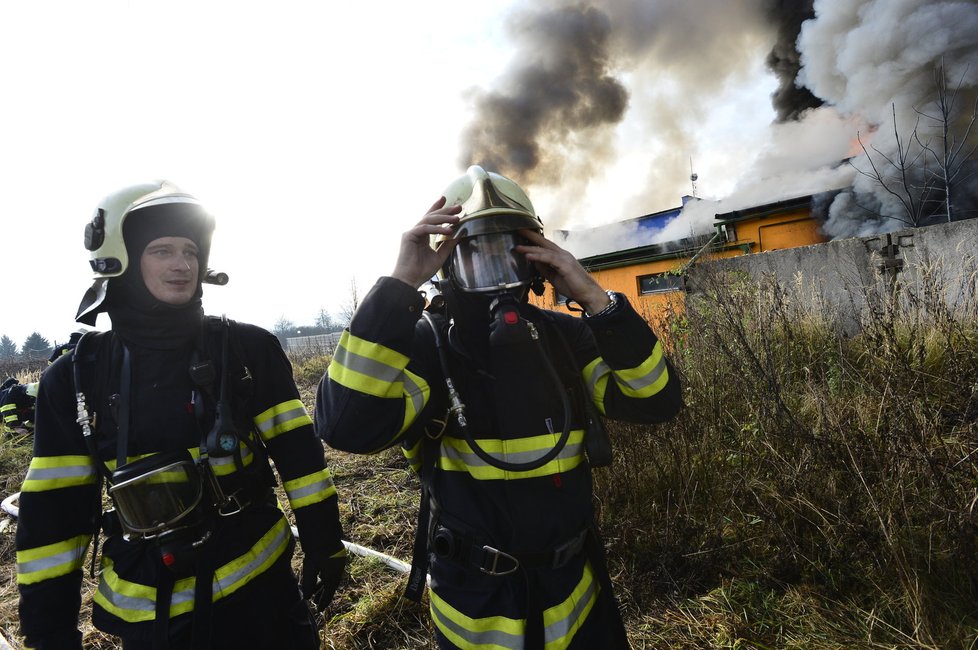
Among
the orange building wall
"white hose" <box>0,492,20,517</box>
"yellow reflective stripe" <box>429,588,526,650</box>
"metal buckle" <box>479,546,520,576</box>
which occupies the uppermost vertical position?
the orange building wall

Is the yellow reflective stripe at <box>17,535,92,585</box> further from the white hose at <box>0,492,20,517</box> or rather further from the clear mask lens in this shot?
the white hose at <box>0,492,20,517</box>

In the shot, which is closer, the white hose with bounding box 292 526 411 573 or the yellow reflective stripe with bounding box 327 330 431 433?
the yellow reflective stripe with bounding box 327 330 431 433

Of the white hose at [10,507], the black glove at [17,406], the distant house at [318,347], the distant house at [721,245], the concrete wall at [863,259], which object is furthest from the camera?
the distant house at [318,347]

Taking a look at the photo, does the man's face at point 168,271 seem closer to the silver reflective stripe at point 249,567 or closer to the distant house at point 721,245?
the silver reflective stripe at point 249,567

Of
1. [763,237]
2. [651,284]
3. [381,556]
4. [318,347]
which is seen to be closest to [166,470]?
[381,556]

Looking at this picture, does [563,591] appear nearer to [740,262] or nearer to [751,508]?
[751,508]

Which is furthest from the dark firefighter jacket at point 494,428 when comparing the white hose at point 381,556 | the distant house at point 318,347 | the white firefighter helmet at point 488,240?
the distant house at point 318,347

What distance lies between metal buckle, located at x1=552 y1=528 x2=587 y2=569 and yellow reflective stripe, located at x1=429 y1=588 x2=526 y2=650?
192 millimetres

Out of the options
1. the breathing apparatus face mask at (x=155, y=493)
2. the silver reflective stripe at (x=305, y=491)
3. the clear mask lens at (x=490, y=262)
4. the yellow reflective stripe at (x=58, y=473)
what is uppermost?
the clear mask lens at (x=490, y=262)

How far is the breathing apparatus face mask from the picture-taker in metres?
1.49

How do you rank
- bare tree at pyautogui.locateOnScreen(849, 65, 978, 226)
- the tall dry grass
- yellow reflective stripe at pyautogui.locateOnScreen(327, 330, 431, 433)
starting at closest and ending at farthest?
yellow reflective stripe at pyautogui.locateOnScreen(327, 330, 431, 433) < the tall dry grass < bare tree at pyautogui.locateOnScreen(849, 65, 978, 226)

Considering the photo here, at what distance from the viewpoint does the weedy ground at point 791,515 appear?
1979 millimetres

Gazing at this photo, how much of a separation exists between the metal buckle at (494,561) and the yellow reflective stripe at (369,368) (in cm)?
44

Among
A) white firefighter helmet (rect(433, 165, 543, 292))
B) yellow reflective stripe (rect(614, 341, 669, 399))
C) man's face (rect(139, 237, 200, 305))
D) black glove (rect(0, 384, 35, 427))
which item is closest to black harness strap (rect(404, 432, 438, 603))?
white firefighter helmet (rect(433, 165, 543, 292))
